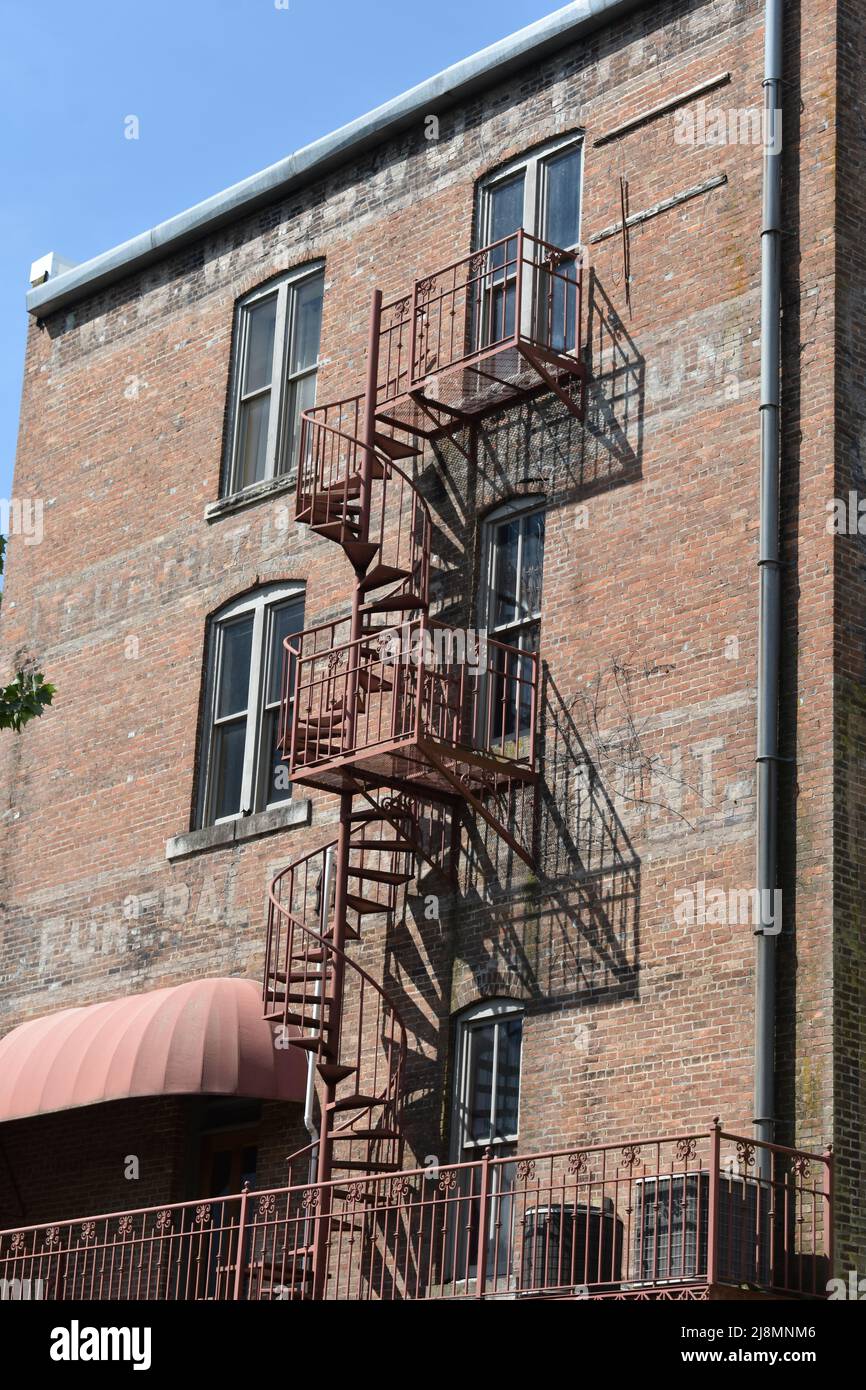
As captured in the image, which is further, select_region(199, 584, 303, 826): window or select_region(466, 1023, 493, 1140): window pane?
select_region(199, 584, 303, 826): window

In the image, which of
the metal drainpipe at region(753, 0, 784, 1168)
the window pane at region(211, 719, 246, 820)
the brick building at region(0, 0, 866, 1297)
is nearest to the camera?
the metal drainpipe at region(753, 0, 784, 1168)

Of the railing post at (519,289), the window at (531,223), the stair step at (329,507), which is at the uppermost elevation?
the window at (531,223)

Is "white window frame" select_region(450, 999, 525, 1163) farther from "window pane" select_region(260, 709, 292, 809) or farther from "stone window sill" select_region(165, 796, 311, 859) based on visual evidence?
"window pane" select_region(260, 709, 292, 809)

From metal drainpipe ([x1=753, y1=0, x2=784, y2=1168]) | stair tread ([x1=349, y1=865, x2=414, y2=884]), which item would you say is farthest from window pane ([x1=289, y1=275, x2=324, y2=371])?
stair tread ([x1=349, y1=865, x2=414, y2=884])

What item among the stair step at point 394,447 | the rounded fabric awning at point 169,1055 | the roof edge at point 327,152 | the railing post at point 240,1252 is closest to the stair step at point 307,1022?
the rounded fabric awning at point 169,1055

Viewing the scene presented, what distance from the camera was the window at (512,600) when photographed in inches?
763

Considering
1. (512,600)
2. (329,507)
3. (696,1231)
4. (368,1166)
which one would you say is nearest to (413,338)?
(329,507)

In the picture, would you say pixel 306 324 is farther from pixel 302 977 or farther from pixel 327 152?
pixel 302 977

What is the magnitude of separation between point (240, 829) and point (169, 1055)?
2985mm

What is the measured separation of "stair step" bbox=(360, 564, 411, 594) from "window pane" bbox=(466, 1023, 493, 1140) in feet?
13.7

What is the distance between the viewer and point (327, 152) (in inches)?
924

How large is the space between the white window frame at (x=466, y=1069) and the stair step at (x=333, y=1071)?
914 millimetres

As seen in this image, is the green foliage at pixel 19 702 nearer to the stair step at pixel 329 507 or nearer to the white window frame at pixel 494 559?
the stair step at pixel 329 507

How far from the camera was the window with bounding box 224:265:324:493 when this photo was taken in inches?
912
